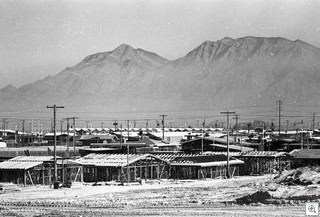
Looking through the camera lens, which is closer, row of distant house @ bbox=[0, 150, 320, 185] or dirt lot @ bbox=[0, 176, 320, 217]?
dirt lot @ bbox=[0, 176, 320, 217]

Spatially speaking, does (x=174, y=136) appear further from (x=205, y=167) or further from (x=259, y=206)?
(x=259, y=206)

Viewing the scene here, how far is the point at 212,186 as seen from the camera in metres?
64.0

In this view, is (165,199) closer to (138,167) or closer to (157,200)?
(157,200)

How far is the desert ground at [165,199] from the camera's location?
140 ft

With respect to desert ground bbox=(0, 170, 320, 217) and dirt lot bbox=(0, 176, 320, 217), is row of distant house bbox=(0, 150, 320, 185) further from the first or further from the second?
dirt lot bbox=(0, 176, 320, 217)

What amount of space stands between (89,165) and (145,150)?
2932cm

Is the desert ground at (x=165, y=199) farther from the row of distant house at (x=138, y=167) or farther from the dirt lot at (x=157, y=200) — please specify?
the row of distant house at (x=138, y=167)

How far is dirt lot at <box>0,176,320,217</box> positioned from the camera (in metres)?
42.5

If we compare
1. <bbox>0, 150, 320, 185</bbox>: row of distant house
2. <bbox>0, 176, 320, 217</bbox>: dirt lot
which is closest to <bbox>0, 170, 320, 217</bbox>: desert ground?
<bbox>0, 176, 320, 217</bbox>: dirt lot

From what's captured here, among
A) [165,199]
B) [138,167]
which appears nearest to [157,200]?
[165,199]

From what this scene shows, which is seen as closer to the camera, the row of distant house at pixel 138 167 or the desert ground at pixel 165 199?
the desert ground at pixel 165 199

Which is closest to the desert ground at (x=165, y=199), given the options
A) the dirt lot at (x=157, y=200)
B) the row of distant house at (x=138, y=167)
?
the dirt lot at (x=157, y=200)

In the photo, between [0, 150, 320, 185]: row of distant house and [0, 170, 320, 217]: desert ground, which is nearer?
[0, 170, 320, 217]: desert ground

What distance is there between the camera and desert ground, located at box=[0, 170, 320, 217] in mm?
42594
